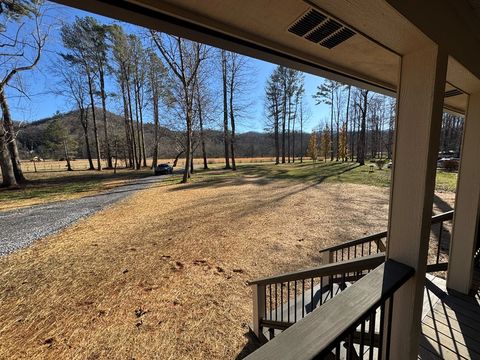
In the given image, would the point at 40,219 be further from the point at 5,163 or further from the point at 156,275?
the point at 5,163

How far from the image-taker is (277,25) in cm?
123

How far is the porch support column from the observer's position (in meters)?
1.21

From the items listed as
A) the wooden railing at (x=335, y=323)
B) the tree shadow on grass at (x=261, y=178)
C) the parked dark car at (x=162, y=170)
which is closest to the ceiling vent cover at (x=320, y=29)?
the wooden railing at (x=335, y=323)

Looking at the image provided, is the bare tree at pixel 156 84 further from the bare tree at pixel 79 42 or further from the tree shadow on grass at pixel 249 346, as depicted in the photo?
the tree shadow on grass at pixel 249 346

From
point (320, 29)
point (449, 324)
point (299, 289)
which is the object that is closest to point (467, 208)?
point (449, 324)

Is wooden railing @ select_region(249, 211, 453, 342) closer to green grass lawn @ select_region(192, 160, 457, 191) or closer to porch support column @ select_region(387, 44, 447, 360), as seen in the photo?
porch support column @ select_region(387, 44, 447, 360)

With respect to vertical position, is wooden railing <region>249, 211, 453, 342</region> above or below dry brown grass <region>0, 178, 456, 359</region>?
above

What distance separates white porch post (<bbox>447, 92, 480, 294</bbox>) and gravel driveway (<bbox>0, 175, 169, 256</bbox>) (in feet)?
25.5

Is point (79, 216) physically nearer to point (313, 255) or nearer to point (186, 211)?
point (186, 211)

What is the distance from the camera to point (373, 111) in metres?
32.3

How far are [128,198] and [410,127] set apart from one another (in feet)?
34.0

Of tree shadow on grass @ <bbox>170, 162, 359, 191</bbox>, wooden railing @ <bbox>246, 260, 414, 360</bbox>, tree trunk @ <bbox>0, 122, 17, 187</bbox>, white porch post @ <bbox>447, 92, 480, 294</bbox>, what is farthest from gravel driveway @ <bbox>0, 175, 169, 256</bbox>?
white porch post @ <bbox>447, 92, 480, 294</bbox>

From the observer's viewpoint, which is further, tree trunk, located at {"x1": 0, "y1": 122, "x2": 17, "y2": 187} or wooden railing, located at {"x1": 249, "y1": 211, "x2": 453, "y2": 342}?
tree trunk, located at {"x1": 0, "y1": 122, "x2": 17, "y2": 187}

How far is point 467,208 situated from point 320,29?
2.62 metres
